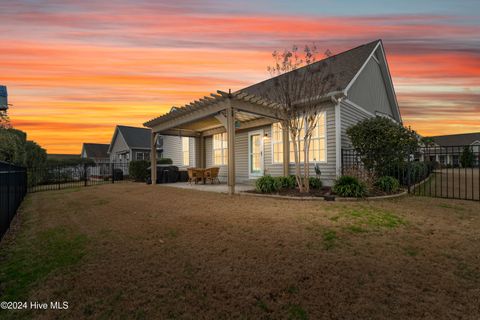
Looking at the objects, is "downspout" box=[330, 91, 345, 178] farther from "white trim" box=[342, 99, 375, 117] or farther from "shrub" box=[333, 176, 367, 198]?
"shrub" box=[333, 176, 367, 198]

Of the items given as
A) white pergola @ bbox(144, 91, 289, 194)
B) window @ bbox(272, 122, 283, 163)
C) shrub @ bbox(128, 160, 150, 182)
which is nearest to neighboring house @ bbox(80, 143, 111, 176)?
shrub @ bbox(128, 160, 150, 182)

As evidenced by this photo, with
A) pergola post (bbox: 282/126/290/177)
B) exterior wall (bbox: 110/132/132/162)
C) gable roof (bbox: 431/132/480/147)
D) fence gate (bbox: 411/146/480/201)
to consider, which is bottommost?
fence gate (bbox: 411/146/480/201)

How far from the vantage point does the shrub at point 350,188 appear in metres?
7.48

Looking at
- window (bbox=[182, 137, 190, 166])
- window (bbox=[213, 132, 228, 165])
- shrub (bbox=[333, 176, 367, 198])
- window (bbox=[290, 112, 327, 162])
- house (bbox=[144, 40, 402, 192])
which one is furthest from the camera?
window (bbox=[182, 137, 190, 166])

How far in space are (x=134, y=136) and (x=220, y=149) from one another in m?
21.7

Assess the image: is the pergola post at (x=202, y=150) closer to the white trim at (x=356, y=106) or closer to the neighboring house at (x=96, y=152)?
the white trim at (x=356, y=106)

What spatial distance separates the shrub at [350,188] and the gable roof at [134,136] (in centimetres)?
2813

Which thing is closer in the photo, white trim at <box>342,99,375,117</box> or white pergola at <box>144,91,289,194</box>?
white pergola at <box>144,91,289,194</box>

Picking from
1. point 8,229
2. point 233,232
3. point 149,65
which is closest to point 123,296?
point 233,232

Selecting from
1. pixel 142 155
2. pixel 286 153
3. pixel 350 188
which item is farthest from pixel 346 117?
pixel 142 155

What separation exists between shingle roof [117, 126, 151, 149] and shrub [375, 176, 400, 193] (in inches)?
1130

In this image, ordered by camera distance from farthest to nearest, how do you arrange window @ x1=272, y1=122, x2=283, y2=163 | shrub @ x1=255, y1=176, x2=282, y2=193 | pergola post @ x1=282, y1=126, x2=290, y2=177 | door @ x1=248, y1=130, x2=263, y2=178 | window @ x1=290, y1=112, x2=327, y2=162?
door @ x1=248, y1=130, x2=263, y2=178 < window @ x1=272, y1=122, x2=283, y2=163 < pergola post @ x1=282, y1=126, x2=290, y2=177 < window @ x1=290, y1=112, x2=327, y2=162 < shrub @ x1=255, y1=176, x2=282, y2=193

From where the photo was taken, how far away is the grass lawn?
7.14 feet

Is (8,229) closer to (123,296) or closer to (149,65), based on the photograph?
(123,296)
